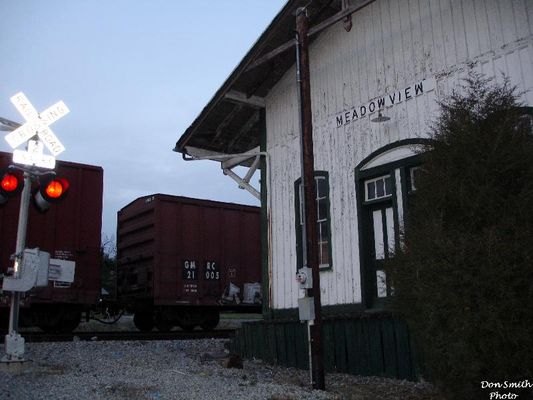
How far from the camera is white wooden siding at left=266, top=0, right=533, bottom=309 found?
28.9 feet

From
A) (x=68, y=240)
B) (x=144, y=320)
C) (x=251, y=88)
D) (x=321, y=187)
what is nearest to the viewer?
(x=321, y=187)

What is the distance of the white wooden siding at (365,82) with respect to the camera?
8797mm

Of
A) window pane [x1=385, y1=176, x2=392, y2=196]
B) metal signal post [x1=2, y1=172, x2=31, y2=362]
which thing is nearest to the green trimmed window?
window pane [x1=385, y1=176, x2=392, y2=196]

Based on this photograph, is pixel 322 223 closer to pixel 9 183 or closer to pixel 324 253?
pixel 324 253

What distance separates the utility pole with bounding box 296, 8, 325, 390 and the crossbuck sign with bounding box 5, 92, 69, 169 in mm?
3633

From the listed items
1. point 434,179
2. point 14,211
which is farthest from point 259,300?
point 434,179

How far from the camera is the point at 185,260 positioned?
54.4 feet

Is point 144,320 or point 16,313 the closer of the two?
point 16,313

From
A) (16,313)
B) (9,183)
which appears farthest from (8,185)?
(16,313)

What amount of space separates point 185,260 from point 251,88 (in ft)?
20.5

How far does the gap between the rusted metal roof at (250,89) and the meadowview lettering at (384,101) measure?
5.45ft

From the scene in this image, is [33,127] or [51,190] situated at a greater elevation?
[33,127]

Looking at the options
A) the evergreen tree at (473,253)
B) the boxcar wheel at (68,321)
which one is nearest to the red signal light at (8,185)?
the evergreen tree at (473,253)

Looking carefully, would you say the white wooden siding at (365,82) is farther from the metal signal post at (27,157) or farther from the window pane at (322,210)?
the metal signal post at (27,157)
